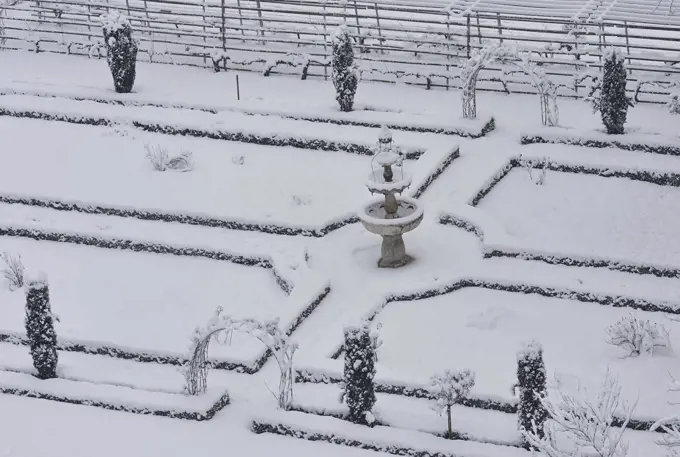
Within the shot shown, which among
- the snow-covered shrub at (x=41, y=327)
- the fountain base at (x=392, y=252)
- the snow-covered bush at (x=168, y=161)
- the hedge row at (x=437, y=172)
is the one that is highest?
the snow-covered bush at (x=168, y=161)

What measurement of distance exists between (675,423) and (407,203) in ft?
16.1

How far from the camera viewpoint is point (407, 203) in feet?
54.8

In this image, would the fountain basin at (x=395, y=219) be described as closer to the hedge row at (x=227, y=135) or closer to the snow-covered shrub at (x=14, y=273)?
the hedge row at (x=227, y=135)

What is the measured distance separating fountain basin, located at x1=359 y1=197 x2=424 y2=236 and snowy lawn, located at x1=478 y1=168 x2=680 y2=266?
1.43m

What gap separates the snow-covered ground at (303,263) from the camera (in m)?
13.5

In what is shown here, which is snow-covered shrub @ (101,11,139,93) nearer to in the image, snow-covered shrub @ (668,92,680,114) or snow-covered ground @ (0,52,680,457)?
snow-covered ground @ (0,52,680,457)

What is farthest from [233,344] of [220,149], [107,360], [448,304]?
[220,149]

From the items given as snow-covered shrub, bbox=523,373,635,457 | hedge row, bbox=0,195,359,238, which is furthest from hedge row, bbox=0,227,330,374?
snow-covered shrub, bbox=523,373,635,457

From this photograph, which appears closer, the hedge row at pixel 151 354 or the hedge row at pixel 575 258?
the hedge row at pixel 151 354

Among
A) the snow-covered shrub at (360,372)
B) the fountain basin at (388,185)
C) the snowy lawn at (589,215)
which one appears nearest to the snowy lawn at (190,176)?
the fountain basin at (388,185)

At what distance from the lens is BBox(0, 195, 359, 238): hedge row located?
17.5 metres

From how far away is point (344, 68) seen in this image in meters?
20.8

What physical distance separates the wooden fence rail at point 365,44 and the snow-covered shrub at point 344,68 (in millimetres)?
1894

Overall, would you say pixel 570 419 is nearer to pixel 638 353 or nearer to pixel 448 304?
pixel 638 353
